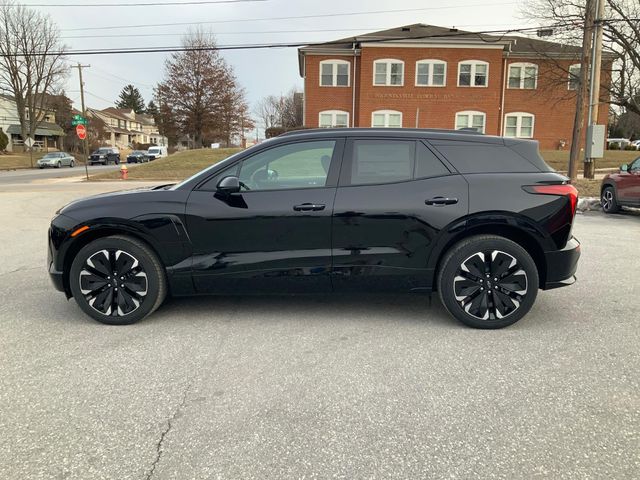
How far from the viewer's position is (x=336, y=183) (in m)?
4.20

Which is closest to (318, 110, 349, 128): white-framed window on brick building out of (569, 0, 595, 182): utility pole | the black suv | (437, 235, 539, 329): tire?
(569, 0, 595, 182): utility pole

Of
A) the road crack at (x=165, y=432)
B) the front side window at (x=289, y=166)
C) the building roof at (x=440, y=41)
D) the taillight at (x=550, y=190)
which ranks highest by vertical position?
the building roof at (x=440, y=41)

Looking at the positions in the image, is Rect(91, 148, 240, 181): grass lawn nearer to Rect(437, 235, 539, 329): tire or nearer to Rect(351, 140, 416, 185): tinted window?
Rect(351, 140, 416, 185): tinted window

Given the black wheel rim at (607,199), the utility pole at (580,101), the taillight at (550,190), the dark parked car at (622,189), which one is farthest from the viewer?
the utility pole at (580,101)

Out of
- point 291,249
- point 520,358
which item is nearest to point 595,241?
point 520,358

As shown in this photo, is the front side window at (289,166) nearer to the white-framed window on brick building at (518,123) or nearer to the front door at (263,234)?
the front door at (263,234)

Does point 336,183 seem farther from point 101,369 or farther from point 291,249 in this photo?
point 101,369

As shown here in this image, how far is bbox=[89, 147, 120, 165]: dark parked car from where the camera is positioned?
160 ft

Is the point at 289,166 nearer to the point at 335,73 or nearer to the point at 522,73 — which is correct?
the point at 335,73

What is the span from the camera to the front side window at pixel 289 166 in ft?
14.0

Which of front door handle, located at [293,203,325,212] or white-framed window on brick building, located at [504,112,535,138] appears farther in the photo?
white-framed window on brick building, located at [504,112,535,138]

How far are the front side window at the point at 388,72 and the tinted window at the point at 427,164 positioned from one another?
31024 mm

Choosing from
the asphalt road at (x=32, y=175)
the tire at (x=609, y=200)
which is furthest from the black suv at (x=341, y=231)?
the asphalt road at (x=32, y=175)

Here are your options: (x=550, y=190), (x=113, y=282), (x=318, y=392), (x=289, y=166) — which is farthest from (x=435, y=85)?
(x=318, y=392)
